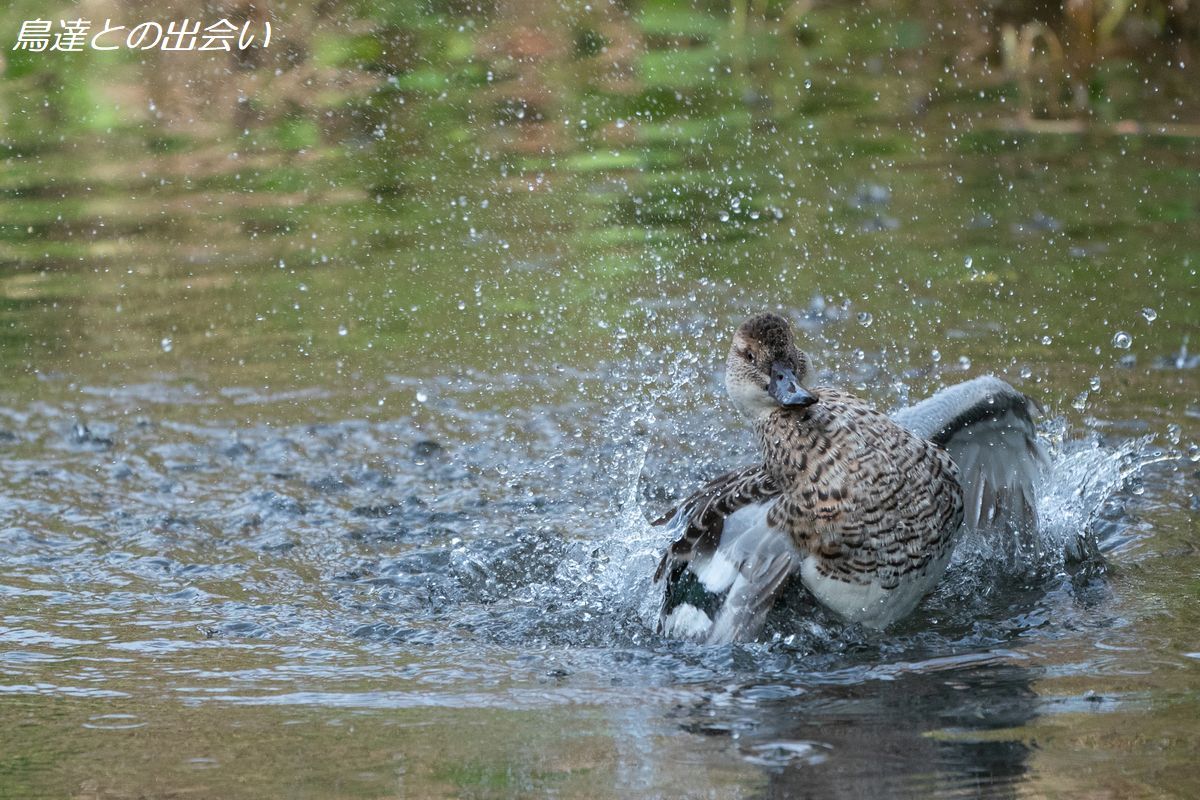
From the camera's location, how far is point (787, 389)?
15.2ft

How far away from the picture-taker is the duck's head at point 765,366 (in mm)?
4676

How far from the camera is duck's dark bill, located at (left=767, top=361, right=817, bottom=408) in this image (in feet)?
14.9

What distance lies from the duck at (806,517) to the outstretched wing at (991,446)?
10.3 inches

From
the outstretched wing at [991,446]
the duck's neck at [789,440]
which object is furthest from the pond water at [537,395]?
the duck's neck at [789,440]

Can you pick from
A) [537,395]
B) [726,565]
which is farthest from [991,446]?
[537,395]

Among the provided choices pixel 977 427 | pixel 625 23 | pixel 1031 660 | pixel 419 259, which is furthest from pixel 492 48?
pixel 1031 660

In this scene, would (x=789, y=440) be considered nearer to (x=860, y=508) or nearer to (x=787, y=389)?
(x=787, y=389)

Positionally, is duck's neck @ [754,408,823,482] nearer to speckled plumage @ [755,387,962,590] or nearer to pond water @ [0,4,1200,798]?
speckled plumage @ [755,387,962,590]

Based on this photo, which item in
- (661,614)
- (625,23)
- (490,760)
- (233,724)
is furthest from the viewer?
(625,23)

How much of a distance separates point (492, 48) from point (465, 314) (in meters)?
4.32

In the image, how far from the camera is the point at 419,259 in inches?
354

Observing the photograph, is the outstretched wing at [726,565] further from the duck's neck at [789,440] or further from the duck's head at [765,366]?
the duck's head at [765,366]

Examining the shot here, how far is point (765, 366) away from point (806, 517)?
472 mm

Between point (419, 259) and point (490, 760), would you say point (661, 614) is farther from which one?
point (419, 259)
